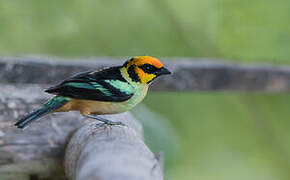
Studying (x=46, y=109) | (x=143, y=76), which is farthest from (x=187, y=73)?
(x=46, y=109)

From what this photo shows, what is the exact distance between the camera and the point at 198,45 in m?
6.34

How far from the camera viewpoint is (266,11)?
240 inches

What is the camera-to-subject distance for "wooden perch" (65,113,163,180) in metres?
1.69

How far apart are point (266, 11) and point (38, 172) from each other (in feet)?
12.9

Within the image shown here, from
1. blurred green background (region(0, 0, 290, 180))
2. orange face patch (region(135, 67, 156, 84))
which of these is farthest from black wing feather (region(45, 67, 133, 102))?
blurred green background (region(0, 0, 290, 180))

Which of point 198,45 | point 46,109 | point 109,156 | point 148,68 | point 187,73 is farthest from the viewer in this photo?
point 198,45

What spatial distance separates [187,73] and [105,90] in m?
1.78

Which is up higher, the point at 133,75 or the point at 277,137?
the point at 133,75

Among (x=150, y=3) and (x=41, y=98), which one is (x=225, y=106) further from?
(x=41, y=98)

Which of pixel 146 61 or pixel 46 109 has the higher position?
pixel 146 61

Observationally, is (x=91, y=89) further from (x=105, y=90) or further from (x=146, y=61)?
(x=146, y=61)

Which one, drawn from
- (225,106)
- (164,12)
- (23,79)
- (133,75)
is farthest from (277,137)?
(133,75)

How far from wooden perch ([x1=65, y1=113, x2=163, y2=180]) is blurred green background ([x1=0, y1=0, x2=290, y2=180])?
307 centimetres

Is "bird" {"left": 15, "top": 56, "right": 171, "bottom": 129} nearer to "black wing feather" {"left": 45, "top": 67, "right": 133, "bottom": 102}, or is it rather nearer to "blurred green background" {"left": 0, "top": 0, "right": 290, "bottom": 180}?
"black wing feather" {"left": 45, "top": 67, "right": 133, "bottom": 102}
